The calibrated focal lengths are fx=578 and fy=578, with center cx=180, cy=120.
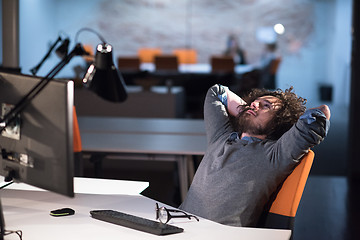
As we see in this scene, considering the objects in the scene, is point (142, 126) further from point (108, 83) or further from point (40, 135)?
point (40, 135)

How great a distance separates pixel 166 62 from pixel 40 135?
312 inches

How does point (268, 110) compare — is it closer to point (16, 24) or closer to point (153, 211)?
point (153, 211)

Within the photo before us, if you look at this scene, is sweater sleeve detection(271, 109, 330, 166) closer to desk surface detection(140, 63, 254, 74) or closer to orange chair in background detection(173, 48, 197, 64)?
desk surface detection(140, 63, 254, 74)

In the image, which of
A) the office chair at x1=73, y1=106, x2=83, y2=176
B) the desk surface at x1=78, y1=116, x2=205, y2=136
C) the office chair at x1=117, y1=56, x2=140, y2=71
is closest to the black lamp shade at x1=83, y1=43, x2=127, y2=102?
the office chair at x1=73, y1=106, x2=83, y2=176

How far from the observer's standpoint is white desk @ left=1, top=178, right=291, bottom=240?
178 cm

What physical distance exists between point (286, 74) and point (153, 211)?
6949 mm

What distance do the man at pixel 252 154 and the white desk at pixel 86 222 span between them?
0.24 metres

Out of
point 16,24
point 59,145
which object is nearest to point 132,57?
point 16,24

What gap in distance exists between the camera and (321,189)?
5195 mm

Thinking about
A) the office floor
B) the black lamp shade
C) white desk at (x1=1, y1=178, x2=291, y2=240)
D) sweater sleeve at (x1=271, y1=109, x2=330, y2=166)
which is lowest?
the office floor

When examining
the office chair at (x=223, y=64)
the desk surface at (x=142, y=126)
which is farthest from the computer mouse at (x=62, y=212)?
the office chair at (x=223, y=64)

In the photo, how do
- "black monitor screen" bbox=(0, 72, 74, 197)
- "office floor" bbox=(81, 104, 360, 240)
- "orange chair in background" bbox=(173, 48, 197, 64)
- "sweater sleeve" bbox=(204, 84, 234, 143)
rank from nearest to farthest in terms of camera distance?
"black monitor screen" bbox=(0, 72, 74, 197) → "sweater sleeve" bbox=(204, 84, 234, 143) → "office floor" bbox=(81, 104, 360, 240) → "orange chair in background" bbox=(173, 48, 197, 64)

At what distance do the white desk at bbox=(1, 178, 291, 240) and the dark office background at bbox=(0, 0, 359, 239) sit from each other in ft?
6.43

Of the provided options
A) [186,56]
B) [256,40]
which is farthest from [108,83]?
[186,56]
